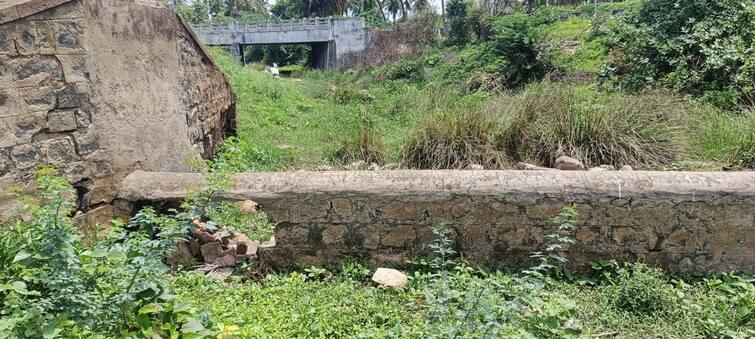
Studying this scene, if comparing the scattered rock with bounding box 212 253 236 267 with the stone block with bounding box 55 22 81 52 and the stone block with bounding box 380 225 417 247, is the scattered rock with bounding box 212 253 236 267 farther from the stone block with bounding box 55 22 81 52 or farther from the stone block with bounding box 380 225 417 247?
the stone block with bounding box 55 22 81 52

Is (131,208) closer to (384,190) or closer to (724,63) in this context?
(384,190)

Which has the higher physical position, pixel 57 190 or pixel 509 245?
pixel 57 190

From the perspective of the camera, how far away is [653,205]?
11.0 ft

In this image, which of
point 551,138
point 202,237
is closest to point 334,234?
point 202,237

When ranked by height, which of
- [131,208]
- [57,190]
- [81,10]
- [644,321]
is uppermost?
[81,10]

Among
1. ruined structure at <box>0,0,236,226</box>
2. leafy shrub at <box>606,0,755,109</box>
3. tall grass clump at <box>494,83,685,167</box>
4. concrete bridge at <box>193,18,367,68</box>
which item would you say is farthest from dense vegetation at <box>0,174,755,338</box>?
concrete bridge at <box>193,18,367,68</box>

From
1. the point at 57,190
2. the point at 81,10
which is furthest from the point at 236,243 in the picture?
the point at 81,10

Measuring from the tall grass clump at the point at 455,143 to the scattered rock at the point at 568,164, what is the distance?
62 cm

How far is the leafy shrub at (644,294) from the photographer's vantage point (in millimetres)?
3039

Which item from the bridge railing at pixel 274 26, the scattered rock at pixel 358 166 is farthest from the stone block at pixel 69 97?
the bridge railing at pixel 274 26

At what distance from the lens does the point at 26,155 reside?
3.31 m

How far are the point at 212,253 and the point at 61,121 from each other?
4.52ft

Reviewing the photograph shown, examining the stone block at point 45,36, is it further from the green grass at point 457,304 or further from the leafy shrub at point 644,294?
the leafy shrub at point 644,294

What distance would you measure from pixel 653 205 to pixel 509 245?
3.22ft
